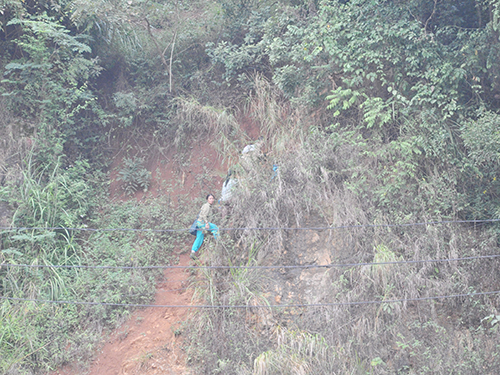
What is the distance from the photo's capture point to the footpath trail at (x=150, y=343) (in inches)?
291

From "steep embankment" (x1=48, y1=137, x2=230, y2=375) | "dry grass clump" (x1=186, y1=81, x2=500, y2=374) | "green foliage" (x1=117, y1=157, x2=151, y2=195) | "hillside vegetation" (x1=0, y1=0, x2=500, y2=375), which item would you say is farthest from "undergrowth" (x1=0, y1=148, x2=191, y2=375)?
"dry grass clump" (x1=186, y1=81, x2=500, y2=374)

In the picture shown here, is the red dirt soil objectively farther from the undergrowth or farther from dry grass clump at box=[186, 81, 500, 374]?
dry grass clump at box=[186, 81, 500, 374]

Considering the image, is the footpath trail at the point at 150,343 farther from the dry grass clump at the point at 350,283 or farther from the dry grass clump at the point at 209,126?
the dry grass clump at the point at 209,126

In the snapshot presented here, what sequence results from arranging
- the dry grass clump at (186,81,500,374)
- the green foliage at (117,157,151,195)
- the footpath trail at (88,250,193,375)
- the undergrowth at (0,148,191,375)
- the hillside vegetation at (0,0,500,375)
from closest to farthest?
1. the dry grass clump at (186,81,500,374)
2. the hillside vegetation at (0,0,500,375)
3. the footpath trail at (88,250,193,375)
4. the undergrowth at (0,148,191,375)
5. the green foliage at (117,157,151,195)

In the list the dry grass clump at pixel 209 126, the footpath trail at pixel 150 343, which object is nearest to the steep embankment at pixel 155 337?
the footpath trail at pixel 150 343

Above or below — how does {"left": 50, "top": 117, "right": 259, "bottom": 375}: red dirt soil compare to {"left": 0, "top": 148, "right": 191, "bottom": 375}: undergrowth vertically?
below

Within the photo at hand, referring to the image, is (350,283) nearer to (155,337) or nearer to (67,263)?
(155,337)

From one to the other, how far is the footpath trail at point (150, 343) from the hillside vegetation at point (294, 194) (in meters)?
0.28

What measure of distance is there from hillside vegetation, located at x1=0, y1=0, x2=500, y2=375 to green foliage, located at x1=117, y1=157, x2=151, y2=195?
47 millimetres

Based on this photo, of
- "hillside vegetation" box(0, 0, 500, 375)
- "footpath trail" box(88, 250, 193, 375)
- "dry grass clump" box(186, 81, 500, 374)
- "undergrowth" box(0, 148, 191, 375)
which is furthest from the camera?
"undergrowth" box(0, 148, 191, 375)

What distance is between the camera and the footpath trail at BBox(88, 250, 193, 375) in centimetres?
739

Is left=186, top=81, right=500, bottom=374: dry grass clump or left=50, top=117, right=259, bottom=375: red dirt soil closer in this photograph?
left=186, top=81, right=500, bottom=374: dry grass clump

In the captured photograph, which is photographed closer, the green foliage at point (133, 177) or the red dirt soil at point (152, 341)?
the red dirt soil at point (152, 341)

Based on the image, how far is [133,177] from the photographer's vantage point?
35.3 feet
